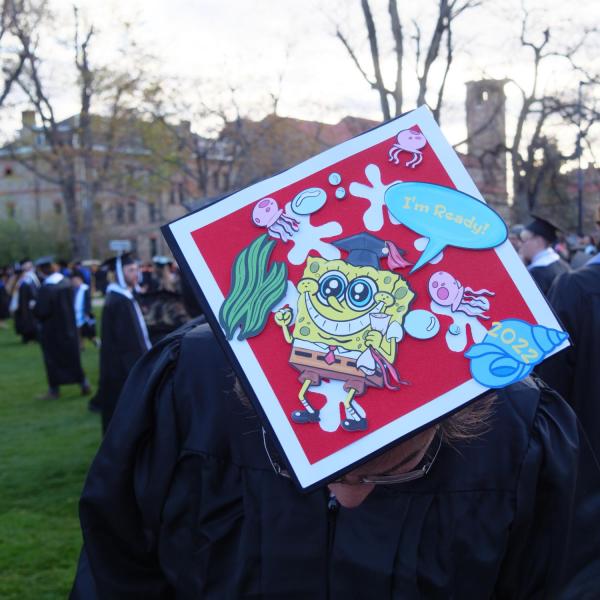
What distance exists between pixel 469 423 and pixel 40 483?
5.89 meters

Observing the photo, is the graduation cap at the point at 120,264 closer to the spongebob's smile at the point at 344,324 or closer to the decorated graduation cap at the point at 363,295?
the decorated graduation cap at the point at 363,295

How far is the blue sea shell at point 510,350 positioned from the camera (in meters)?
1.39

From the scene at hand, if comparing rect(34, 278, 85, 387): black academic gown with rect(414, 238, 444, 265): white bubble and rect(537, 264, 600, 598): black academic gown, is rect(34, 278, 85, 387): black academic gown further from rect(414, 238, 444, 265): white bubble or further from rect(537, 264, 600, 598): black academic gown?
rect(414, 238, 444, 265): white bubble

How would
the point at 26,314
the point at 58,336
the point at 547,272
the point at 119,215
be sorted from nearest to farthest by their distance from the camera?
the point at 547,272, the point at 58,336, the point at 26,314, the point at 119,215

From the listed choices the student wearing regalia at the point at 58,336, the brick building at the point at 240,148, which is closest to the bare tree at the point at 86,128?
the brick building at the point at 240,148

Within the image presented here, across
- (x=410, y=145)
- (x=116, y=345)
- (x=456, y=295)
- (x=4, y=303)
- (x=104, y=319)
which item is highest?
(x=410, y=145)

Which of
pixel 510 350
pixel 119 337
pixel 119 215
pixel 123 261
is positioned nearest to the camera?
pixel 510 350

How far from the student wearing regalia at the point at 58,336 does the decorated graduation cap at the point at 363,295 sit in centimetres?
1031

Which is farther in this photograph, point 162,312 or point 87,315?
point 87,315

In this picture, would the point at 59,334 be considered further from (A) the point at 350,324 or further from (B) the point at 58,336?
(A) the point at 350,324

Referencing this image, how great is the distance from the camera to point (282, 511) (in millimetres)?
1696

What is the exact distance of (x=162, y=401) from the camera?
188cm

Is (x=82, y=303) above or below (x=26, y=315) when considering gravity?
above

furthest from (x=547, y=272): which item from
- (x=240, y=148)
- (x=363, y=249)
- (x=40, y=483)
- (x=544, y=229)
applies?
(x=240, y=148)
